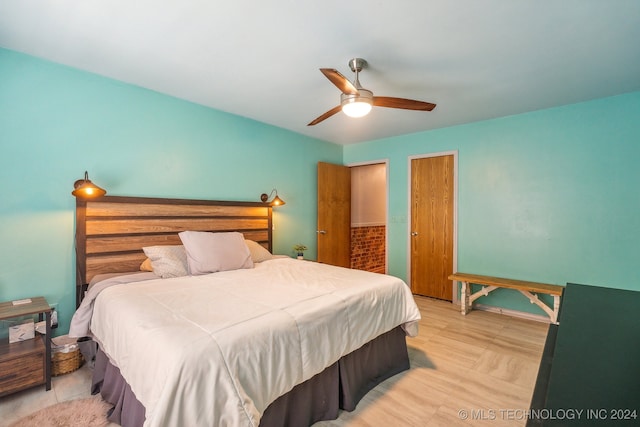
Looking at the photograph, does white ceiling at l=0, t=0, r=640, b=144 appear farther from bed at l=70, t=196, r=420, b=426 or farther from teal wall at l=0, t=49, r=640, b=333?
bed at l=70, t=196, r=420, b=426

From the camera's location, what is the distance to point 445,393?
2057 millimetres

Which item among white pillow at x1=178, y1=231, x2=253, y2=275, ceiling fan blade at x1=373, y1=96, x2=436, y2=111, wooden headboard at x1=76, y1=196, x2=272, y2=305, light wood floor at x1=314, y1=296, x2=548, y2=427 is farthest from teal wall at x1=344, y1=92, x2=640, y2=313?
wooden headboard at x1=76, y1=196, x2=272, y2=305

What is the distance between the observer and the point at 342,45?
2082 millimetres

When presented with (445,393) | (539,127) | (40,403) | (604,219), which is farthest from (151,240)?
(604,219)

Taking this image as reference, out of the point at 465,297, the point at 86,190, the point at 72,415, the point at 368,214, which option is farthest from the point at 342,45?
the point at 368,214

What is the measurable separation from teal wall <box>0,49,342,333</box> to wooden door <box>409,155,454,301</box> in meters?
2.56

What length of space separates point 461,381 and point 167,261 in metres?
2.57

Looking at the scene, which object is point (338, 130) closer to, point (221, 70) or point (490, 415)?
point (221, 70)

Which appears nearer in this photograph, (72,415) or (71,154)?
(72,415)

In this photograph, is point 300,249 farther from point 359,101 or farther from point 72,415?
point 72,415

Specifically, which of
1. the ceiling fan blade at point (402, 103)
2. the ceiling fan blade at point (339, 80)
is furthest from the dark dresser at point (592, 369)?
the ceiling fan blade at point (339, 80)

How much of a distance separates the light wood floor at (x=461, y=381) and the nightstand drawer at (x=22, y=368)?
6.29 feet

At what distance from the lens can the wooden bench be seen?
10.3 ft

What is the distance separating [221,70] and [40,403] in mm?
2687
